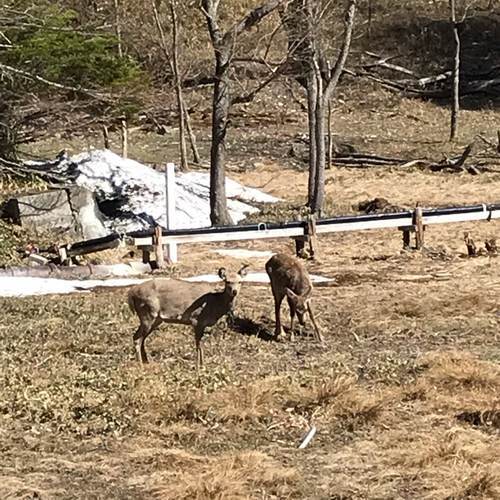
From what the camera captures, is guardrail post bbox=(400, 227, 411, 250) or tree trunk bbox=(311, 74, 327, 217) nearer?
guardrail post bbox=(400, 227, 411, 250)

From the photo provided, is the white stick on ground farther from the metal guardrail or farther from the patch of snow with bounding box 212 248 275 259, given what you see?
the patch of snow with bounding box 212 248 275 259

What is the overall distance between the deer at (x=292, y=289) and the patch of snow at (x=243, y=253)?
198 inches

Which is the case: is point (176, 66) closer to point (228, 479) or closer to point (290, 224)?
point (290, 224)

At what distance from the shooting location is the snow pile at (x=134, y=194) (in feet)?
64.6

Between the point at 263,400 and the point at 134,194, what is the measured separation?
41.6ft

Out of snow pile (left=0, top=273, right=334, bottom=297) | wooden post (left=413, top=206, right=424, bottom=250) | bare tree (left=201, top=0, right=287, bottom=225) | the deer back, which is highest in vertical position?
Answer: bare tree (left=201, top=0, right=287, bottom=225)

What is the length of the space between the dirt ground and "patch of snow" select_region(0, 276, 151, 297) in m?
0.61

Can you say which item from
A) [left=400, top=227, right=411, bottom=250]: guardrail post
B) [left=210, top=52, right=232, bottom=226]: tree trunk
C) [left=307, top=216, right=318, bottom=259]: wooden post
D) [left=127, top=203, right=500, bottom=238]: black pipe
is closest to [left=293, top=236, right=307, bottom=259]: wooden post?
[left=307, top=216, right=318, bottom=259]: wooden post

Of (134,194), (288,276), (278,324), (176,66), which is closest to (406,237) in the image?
(134,194)

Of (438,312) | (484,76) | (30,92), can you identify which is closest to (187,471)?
(438,312)

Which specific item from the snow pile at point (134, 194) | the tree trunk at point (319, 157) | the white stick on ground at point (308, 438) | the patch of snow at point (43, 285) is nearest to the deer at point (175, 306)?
the white stick on ground at point (308, 438)

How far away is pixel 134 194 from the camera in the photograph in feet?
67.1

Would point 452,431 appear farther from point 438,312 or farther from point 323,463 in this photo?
point 438,312

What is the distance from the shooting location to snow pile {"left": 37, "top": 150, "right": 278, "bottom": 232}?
1970cm
